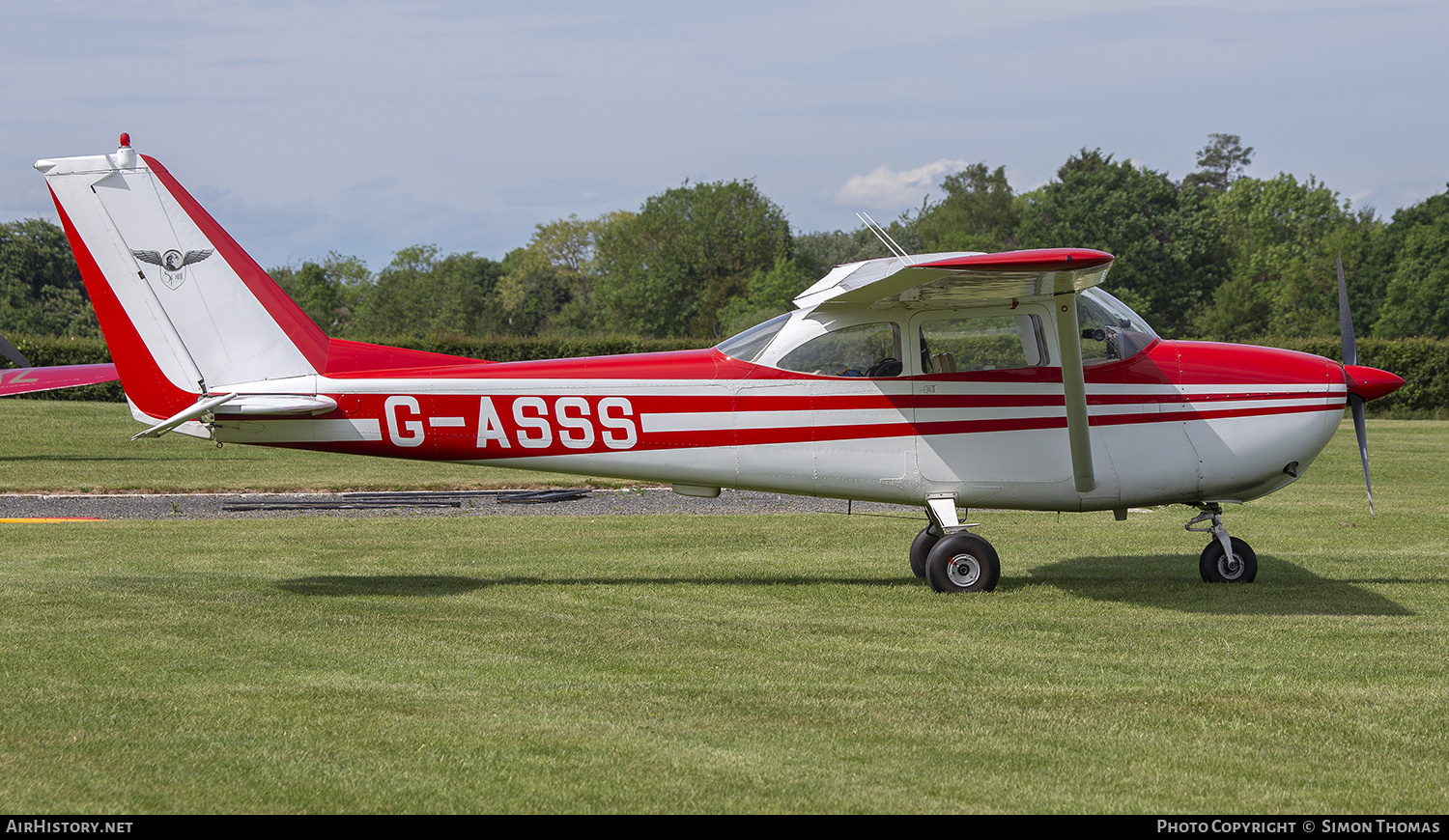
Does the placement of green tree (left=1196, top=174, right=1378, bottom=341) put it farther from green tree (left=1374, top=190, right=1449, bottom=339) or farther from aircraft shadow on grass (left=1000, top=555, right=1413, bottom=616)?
aircraft shadow on grass (left=1000, top=555, right=1413, bottom=616)

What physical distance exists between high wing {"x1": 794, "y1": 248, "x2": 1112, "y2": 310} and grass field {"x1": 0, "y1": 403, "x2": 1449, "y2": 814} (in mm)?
2243

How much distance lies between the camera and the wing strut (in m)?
8.51

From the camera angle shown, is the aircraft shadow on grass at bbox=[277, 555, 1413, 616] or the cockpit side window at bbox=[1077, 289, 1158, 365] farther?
the cockpit side window at bbox=[1077, 289, 1158, 365]

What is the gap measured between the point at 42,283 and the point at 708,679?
267ft

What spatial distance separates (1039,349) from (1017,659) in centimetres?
304

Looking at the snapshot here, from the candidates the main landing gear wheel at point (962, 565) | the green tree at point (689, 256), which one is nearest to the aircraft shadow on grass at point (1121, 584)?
the main landing gear wheel at point (962, 565)

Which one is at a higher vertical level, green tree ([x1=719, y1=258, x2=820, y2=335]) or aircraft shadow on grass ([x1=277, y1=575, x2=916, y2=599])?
green tree ([x1=719, y1=258, x2=820, y2=335])

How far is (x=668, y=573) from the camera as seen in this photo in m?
10.2

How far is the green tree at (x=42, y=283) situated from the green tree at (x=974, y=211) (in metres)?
54.8

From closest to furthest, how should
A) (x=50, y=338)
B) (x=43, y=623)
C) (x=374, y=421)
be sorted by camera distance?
(x=43, y=623)
(x=374, y=421)
(x=50, y=338)

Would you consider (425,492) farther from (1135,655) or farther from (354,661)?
(1135,655)

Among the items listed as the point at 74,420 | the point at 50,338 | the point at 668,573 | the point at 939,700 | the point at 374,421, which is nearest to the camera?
the point at 939,700

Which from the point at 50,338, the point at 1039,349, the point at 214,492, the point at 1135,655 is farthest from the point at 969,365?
the point at 50,338

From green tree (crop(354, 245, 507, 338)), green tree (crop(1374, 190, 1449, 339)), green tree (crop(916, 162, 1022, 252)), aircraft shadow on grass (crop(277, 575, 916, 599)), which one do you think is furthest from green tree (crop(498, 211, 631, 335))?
aircraft shadow on grass (crop(277, 575, 916, 599))
